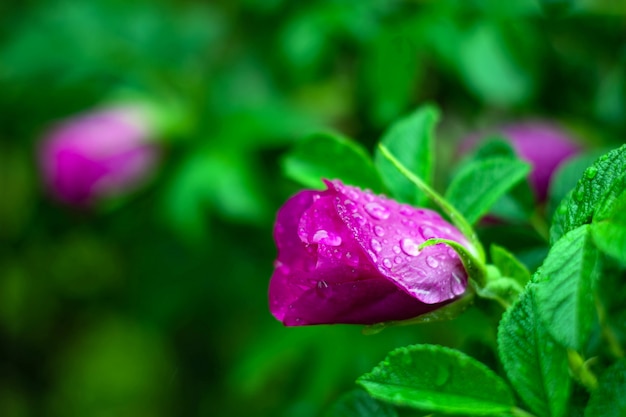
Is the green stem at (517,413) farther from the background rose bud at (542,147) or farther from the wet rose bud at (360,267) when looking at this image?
the background rose bud at (542,147)

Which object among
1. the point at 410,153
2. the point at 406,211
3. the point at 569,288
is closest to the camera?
the point at 569,288

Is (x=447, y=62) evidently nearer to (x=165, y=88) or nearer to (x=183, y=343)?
(x=165, y=88)

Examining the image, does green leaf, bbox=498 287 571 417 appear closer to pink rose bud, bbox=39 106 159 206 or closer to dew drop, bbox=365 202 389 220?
dew drop, bbox=365 202 389 220

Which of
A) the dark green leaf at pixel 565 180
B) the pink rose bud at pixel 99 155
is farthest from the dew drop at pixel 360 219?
the pink rose bud at pixel 99 155

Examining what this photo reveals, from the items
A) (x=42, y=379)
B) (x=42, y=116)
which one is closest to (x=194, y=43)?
(x=42, y=116)

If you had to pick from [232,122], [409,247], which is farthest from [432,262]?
[232,122]

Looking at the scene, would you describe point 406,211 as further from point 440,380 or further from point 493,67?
point 493,67

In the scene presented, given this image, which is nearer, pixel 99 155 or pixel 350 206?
pixel 350 206
